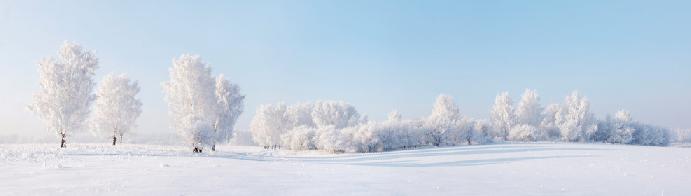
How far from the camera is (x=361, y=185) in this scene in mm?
16484

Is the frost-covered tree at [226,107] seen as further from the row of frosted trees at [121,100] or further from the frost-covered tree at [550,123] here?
the frost-covered tree at [550,123]

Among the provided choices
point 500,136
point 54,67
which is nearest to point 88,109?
point 54,67

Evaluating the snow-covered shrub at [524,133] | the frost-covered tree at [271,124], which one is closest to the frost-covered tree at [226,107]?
the frost-covered tree at [271,124]

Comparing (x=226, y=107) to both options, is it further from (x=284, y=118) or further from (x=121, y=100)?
(x=284, y=118)

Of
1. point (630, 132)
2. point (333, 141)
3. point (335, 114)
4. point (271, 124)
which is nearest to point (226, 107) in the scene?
point (333, 141)

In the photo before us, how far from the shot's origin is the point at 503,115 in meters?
111

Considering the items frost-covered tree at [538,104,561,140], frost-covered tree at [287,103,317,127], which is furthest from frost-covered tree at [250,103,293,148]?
frost-covered tree at [538,104,561,140]

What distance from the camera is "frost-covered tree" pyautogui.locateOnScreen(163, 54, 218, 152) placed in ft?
185

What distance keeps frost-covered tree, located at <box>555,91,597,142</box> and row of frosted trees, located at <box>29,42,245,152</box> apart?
75.4 metres

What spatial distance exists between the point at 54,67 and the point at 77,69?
214 centimetres

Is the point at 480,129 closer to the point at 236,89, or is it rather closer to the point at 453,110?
the point at 453,110

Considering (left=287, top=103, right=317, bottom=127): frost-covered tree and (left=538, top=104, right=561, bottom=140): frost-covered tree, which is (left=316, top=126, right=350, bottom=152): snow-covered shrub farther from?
(left=538, top=104, right=561, bottom=140): frost-covered tree

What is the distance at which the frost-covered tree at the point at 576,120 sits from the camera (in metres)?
105

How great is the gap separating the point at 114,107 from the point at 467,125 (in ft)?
193
